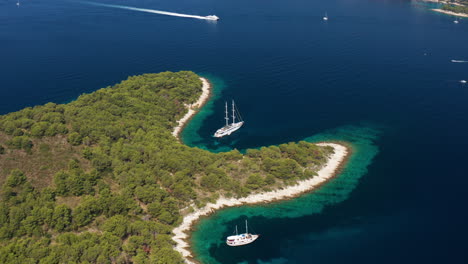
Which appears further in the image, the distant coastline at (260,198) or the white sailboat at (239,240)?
the distant coastline at (260,198)

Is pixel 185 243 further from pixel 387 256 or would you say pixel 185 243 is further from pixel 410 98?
pixel 410 98

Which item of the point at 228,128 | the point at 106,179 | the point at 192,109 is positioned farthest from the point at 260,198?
the point at 192,109

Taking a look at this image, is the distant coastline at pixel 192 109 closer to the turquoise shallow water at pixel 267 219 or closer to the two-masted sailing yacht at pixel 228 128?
the two-masted sailing yacht at pixel 228 128

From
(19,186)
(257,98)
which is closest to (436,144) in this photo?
(257,98)

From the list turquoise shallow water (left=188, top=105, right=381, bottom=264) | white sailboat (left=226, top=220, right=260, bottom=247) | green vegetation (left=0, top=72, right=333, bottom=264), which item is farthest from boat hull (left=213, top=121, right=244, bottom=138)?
white sailboat (left=226, top=220, right=260, bottom=247)

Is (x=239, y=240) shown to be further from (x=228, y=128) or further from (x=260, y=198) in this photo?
(x=228, y=128)

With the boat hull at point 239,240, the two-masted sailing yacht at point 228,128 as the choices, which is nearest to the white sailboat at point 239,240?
the boat hull at point 239,240

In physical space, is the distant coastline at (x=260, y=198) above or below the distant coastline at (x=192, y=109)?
below
